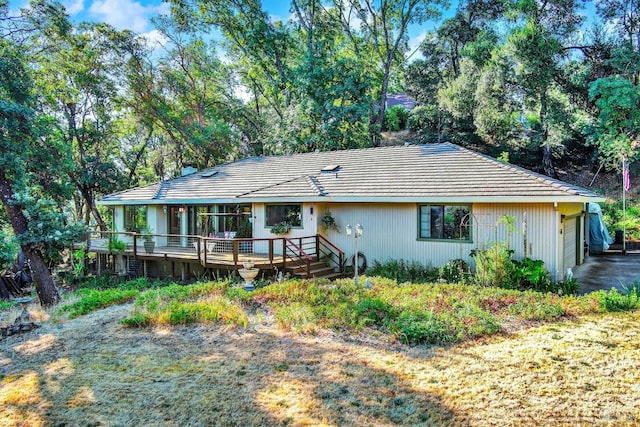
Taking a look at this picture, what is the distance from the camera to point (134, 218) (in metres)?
18.4

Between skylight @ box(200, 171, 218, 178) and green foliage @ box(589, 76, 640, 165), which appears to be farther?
green foliage @ box(589, 76, 640, 165)

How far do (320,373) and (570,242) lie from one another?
11.0 meters

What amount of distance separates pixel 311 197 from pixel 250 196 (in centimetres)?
246

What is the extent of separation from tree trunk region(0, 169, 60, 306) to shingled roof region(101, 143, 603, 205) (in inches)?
208

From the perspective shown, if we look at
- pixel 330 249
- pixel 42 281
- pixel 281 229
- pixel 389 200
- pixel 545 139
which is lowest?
pixel 42 281

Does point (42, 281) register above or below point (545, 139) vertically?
below

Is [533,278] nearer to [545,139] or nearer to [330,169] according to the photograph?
[330,169]

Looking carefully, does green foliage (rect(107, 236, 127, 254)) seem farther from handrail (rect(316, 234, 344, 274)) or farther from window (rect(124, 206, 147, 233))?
handrail (rect(316, 234, 344, 274))

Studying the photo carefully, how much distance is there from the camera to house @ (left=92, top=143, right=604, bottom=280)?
10562 millimetres

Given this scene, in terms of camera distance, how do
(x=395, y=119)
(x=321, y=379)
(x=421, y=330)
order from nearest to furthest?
1. (x=321, y=379)
2. (x=421, y=330)
3. (x=395, y=119)

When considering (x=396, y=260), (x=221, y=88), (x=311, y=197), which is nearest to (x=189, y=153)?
(x=221, y=88)

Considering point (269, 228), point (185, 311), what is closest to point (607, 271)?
point (269, 228)

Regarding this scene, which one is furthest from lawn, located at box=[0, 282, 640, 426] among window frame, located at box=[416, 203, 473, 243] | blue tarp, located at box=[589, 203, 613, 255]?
blue tarp, located at box=[589, 203, 613, 255]

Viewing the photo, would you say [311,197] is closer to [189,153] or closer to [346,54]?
[189,153]
